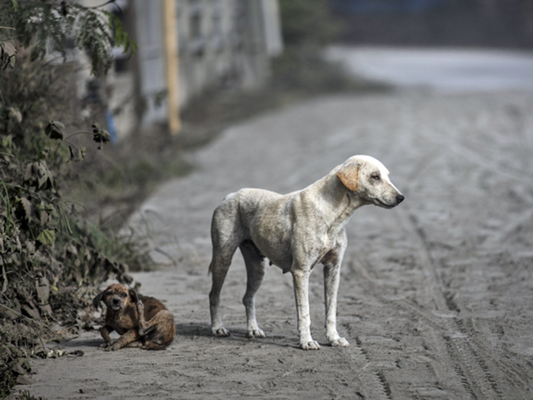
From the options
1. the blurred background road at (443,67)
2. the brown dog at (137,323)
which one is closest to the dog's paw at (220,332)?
the brown dog at (137,323)

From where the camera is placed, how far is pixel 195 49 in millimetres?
23062

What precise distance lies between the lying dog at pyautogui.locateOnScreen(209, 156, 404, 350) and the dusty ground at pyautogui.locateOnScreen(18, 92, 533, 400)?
0.34m

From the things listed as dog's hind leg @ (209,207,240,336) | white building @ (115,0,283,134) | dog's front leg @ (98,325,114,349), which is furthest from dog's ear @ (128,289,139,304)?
white building @ (115,0,283,134)

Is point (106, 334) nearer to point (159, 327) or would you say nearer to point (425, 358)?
point (159, 327)

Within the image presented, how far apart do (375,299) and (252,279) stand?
1.65 metres

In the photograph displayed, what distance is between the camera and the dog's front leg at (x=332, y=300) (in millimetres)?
5516

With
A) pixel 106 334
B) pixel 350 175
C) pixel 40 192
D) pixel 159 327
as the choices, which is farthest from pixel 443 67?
pixel 106 334

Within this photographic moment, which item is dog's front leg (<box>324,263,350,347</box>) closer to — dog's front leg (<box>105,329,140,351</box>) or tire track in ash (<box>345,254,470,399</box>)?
tire track in ash (<box>345,254,470,399</box>)

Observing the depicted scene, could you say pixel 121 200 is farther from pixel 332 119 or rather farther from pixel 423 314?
pixel 332 119

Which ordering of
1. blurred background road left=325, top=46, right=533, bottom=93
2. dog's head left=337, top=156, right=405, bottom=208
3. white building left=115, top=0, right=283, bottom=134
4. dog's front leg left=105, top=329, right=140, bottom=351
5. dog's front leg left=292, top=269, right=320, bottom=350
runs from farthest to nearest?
blurred background road left=325, top=46, right=533, bottom=93
white building left=115, top=0, right=283, bottom=134
dog's front leg left=105, top=329, right=140, bottom=351
dog's front leg left=292, top=269, right=320, bottom=350
dog's head left=337, top=156, right=405, bottom=208

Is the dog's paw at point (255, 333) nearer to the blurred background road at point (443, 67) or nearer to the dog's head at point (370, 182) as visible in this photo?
the dog's head at point (370, 182)

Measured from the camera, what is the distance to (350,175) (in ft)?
17.2

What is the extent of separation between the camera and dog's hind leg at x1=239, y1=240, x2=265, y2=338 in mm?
5828

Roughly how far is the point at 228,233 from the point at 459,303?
7.93 feet
